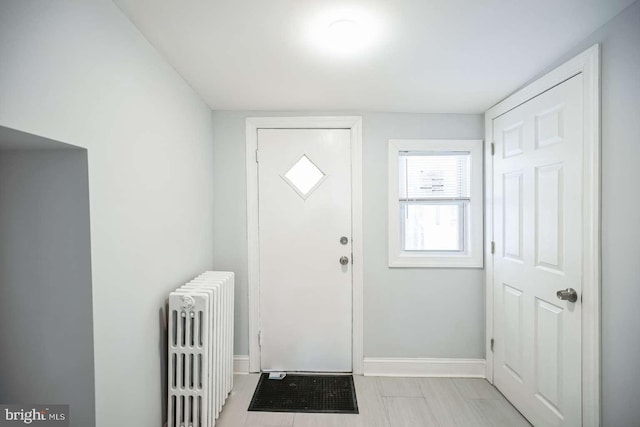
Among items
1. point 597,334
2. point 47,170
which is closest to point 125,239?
point 47,170

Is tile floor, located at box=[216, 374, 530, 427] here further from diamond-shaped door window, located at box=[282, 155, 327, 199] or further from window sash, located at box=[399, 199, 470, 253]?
diamond-shaped door window, located at box=[282, 155, 327, 199]

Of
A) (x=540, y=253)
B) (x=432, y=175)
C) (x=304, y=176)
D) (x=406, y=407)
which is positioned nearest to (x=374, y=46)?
(x=304, y=176)

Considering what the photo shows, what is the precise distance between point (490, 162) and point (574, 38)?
108 centimetres

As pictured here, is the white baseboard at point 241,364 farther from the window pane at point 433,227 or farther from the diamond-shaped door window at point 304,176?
the window pane at point 433,227

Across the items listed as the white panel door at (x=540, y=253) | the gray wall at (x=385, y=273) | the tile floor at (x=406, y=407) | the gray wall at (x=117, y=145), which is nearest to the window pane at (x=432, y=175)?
the gray wall at (x=385, y=273)

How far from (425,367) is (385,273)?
0.87 m

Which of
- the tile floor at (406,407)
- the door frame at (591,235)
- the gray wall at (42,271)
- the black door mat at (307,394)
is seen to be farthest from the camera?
the black door mat at (307,394)

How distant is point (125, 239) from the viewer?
1400 millimetres

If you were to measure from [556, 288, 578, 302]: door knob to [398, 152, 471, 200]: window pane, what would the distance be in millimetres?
1158

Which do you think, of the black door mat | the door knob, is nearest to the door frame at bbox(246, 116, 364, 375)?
the black door mat

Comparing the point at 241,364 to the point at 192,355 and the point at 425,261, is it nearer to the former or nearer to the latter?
the point at 192,355

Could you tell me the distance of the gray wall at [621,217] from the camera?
4.43 feet

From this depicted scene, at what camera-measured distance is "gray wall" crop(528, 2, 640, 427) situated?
4.43 ft

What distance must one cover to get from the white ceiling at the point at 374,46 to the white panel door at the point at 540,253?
0.33m
